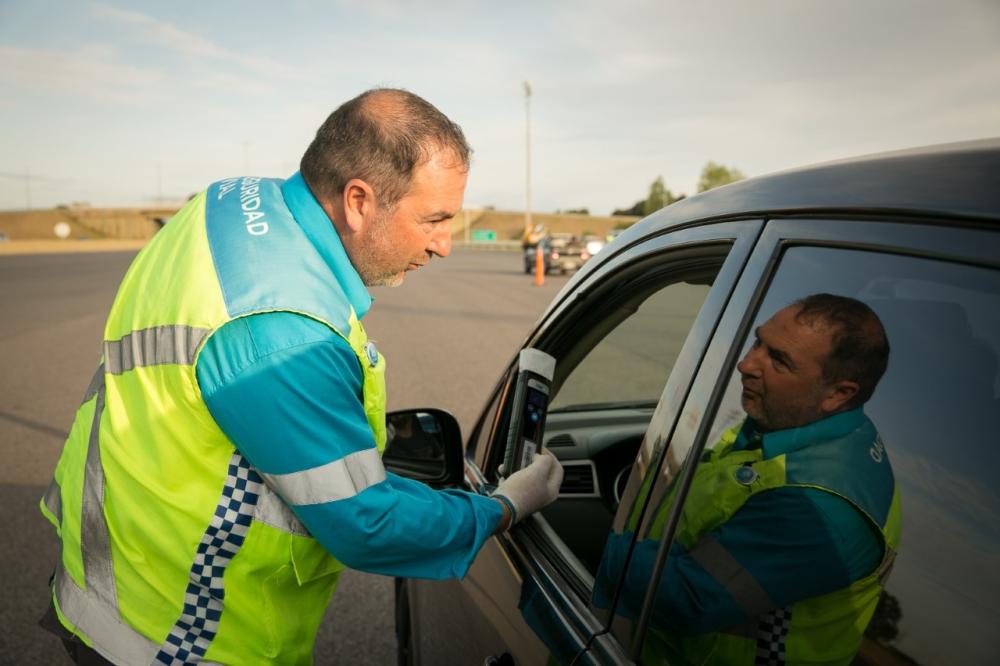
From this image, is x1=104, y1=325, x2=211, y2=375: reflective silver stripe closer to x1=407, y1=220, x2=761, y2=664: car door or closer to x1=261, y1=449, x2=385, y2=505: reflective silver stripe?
x1=261, y1=449, x2=385, y2=505: reflective silver stripe


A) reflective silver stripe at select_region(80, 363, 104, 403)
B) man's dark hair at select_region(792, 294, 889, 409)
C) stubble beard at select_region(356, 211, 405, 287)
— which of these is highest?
stubble beard at select_region(356, 211, 405, 287)

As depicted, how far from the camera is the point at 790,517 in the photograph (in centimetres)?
106

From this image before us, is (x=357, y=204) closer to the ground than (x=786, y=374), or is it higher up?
higher up

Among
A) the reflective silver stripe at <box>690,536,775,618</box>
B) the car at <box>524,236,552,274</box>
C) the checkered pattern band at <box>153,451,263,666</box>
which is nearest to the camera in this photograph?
the reflective silver stripe at <box>690,536,775,618</box>

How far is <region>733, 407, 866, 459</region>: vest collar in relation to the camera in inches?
39.7

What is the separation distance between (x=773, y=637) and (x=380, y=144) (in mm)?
1256

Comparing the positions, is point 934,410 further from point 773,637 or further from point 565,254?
point 565,254

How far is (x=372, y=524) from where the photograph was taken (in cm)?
147

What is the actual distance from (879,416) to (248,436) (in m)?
1.07

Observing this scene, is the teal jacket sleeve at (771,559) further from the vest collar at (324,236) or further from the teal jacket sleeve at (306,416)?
the vest collar at (324,236)

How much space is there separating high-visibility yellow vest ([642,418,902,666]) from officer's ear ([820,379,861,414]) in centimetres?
5

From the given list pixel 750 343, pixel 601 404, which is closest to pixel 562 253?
pixel 601 404

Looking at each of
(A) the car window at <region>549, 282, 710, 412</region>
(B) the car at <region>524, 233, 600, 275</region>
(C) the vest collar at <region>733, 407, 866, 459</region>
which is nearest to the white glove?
(A) the car window at <region>549, 282, 710, 412</region>

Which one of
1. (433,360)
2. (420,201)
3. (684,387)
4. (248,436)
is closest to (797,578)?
(684,387)
